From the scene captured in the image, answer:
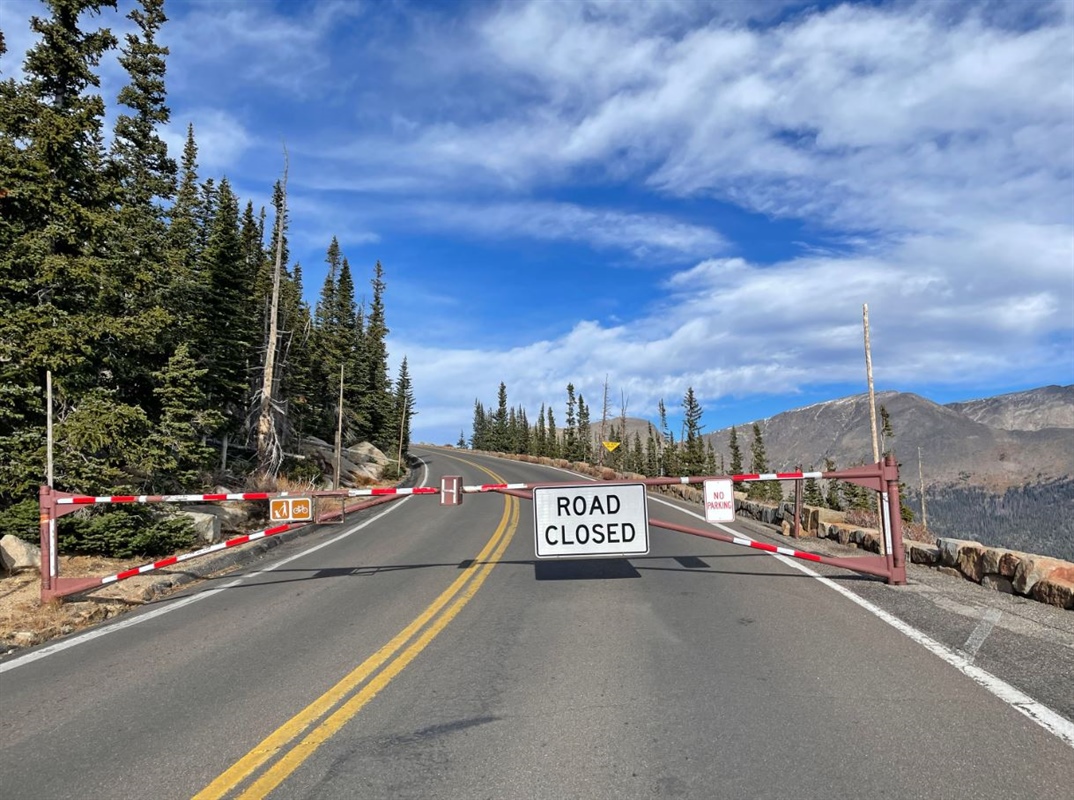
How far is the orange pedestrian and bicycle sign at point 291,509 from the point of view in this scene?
28.5 feet

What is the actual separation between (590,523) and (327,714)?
496cm

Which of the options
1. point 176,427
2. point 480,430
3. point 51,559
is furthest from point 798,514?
point 480,430

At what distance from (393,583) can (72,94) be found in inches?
494

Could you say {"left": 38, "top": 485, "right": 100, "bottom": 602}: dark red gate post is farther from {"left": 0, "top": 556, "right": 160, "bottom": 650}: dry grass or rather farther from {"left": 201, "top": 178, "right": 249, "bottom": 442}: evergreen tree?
{"left": 201, "top": 178, "right": 249, "bottom": 442}: evergreen tree

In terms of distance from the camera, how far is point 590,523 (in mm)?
8742

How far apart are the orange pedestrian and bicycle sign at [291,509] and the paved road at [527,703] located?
46.7 inches

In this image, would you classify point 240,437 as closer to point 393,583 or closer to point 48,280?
point 48,280

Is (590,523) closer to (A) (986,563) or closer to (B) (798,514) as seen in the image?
(A) (986,563)

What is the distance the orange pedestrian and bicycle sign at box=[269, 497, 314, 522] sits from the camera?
8688 millimetres

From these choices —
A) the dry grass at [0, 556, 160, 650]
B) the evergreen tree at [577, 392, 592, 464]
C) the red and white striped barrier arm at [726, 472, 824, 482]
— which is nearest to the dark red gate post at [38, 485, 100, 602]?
the dry grass at [0, 556, 160, 650]

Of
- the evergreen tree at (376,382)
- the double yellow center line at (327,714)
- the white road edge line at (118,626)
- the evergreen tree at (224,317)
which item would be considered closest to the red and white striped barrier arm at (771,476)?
the double yellow center line at (327,714)

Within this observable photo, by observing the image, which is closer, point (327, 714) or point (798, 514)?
point (327, 714)

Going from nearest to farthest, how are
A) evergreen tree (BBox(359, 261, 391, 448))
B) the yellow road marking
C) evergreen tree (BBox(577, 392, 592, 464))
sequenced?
1. the yellow road marking
2. evergreen tree (BBox(359, 261, 391, 448))
3. evergreen tree (BBox(577, 392, 592, 464))

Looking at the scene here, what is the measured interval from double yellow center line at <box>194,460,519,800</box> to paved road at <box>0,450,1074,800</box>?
17 mm
